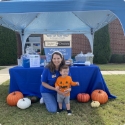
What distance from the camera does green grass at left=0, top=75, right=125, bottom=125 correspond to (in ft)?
11.3

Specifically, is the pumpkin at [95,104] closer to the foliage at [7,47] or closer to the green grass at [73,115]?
the green grass at [73,115]

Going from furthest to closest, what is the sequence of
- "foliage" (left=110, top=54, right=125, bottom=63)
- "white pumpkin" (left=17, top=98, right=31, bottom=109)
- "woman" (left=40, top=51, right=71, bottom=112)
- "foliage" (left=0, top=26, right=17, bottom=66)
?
"foliage" (left=110, top=54, right=125, bottom=63) → "foliage" (left=0, top=26, right=17, bottom=66) → "white pumpkin" (left=17, top=98, right=31, bottom=109) → "woman" (left=40, top=51, right=71, bottom=112)

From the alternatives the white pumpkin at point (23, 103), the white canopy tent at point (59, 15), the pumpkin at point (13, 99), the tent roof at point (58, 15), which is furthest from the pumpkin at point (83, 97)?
the tent roof at point (58, 15)

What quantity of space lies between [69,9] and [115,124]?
2.31m

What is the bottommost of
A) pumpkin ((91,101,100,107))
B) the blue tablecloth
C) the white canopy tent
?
pumpkin ((91,101,100,107))

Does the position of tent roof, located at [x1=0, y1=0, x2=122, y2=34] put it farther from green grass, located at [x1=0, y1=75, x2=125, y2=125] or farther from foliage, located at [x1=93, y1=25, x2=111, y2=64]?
foliage, located at [x1=93, y1=25, x2=111, y2=64]

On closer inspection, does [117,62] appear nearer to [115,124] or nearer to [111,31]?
[111,31]

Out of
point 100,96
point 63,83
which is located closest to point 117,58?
point 100,96

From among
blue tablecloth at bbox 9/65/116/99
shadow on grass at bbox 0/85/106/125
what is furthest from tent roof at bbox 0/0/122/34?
shadow on grass at bbox 0/85/106/125

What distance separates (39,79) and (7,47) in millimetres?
9732

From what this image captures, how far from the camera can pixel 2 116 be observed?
3.73 metres

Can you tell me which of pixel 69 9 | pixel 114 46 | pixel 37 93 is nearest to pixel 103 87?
pixel 37 93

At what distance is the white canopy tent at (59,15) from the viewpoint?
144 inches

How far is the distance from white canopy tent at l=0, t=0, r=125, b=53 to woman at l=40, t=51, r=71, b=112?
0.95 meters
